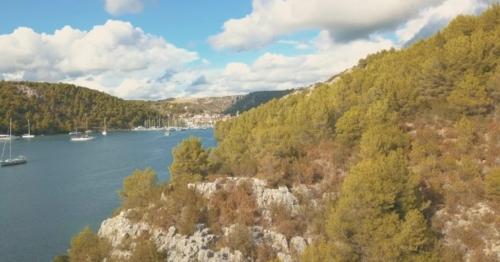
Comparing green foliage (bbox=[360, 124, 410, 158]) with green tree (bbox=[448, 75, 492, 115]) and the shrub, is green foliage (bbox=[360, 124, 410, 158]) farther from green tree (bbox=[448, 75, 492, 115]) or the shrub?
the shrub

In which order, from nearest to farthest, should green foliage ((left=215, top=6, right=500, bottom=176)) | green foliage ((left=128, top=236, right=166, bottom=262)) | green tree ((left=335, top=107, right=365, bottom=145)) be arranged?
green foliage ((left=128, top=236, right=166, bottom=262)) → green foliage ((left=215, top=6, right=500, bottom=176)) → green tree ((left=335, top=107, right=365, bottom=145))

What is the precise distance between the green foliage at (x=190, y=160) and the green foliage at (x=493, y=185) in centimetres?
2525

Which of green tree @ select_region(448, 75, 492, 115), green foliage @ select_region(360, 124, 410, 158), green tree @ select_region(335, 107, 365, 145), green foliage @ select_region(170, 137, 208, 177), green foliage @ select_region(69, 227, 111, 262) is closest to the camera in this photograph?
green foliage @ select_region(69, 227, 111, 262)

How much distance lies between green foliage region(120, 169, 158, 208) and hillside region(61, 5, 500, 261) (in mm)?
196

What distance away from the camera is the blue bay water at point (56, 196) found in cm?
5209

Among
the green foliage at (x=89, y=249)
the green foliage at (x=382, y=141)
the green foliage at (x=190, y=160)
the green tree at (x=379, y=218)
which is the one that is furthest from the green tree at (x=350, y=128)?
the green foliage at (x=89, y=249)

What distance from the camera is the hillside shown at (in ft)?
90.4

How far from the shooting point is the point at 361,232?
27250mm

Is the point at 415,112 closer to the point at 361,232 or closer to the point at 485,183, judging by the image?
the point at 485,183

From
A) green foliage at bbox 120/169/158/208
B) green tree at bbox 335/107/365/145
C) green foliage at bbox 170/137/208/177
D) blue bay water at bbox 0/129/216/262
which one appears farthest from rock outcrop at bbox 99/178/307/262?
blue bay water at bbox 0/129/216/262

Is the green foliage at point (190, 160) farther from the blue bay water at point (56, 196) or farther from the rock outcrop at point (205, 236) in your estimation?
the blue bay water at point (56, 196)

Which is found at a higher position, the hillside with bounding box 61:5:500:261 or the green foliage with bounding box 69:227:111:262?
the hillside with bounding box 61:5:500:261

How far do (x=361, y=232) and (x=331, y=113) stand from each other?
22431mm

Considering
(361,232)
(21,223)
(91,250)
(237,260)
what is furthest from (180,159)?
(21,223)
